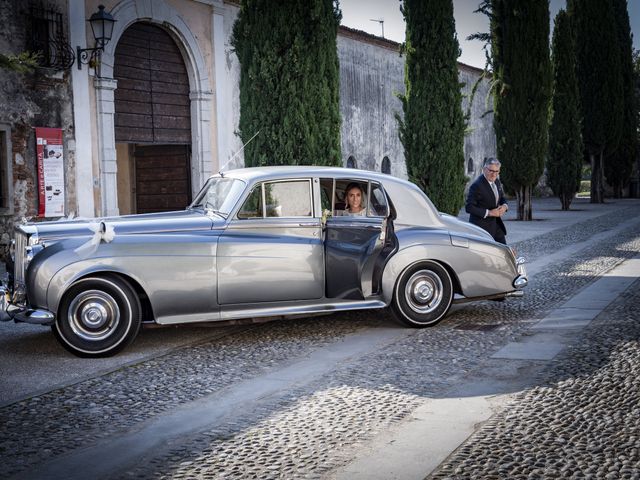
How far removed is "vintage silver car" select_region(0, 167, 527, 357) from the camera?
21.1ft

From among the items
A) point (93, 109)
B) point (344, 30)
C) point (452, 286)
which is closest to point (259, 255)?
point (452, 286)

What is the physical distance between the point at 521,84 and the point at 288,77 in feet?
40.4

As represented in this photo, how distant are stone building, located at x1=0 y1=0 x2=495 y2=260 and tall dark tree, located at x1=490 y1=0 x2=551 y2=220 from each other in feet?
23.8

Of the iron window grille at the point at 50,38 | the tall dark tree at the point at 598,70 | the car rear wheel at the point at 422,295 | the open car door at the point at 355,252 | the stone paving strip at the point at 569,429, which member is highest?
the tall dark tree at the point at 598,70

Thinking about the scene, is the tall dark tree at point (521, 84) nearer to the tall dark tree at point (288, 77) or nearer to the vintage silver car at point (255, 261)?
the tall dark tree at point (288, 77)

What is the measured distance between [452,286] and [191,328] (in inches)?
103

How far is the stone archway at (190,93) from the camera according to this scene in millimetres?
15070

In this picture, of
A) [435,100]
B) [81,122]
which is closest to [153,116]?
[81,122]

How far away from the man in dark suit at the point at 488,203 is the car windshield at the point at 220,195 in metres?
3.37

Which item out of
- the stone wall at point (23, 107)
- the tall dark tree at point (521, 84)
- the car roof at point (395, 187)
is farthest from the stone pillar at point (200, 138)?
the tall dark tree at point (521, 84)

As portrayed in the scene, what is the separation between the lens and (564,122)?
28.6 meters

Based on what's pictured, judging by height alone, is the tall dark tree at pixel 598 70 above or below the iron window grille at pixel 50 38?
above

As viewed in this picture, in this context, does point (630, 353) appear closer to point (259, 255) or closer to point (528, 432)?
point (528, 432)

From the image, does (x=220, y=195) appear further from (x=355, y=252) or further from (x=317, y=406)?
(x=317, y=406)
